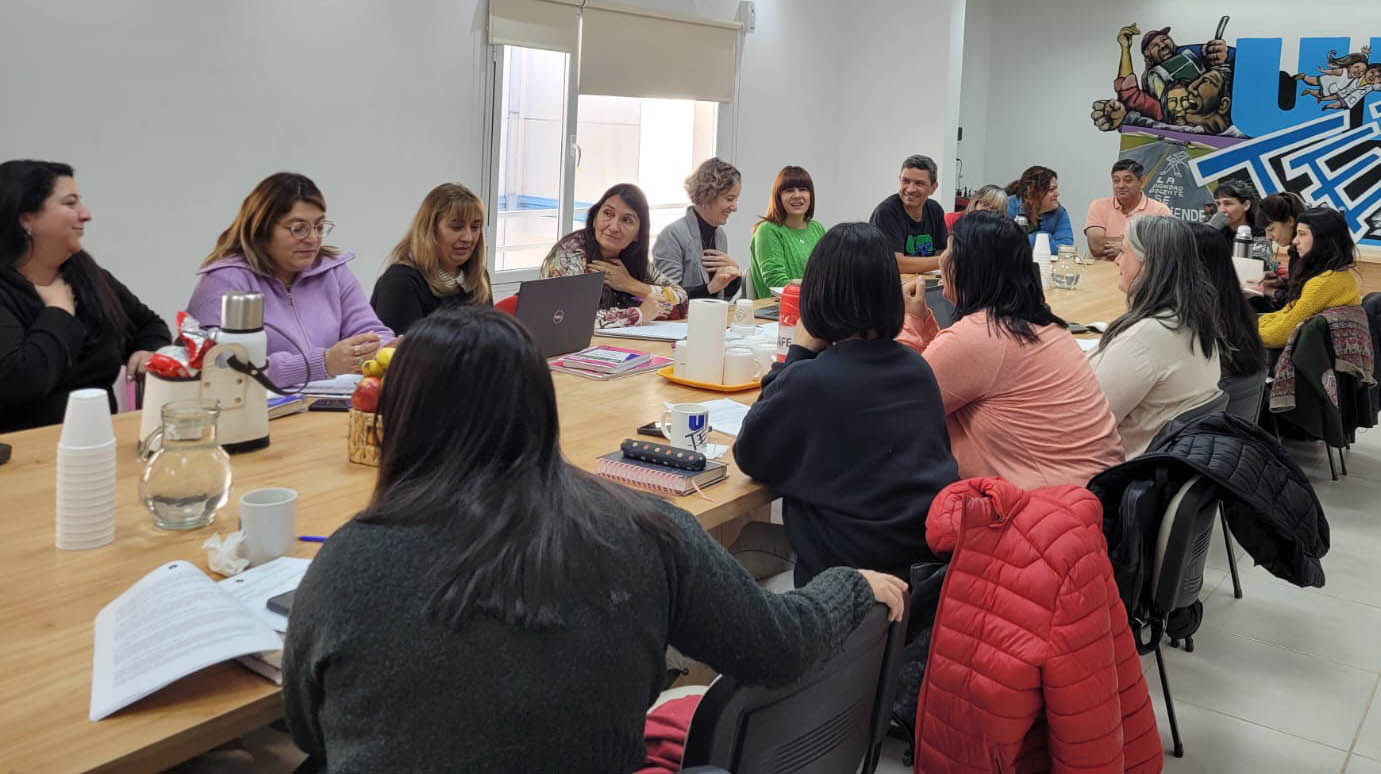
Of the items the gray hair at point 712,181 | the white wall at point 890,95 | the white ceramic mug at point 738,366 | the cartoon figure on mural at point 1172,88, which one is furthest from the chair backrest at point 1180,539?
the cartoon figure on mural at point 1172,88

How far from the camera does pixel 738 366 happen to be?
307 cm

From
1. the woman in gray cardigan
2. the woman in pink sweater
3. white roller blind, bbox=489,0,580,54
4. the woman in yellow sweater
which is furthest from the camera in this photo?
white roller blind, bbox=489,0,580,54

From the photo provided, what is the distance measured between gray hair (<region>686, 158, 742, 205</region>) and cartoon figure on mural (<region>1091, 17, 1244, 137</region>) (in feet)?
19.4

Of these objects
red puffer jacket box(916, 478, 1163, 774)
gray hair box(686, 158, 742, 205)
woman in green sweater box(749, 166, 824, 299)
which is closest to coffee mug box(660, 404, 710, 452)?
red puffer jacket box(916, 478, 1163, 774)

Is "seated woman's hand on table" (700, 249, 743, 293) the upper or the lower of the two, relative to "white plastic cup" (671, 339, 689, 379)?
upper

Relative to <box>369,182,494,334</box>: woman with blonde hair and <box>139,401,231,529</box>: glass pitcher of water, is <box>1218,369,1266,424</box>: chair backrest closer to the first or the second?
<box>369,182,494,334</box>: woman with blonde hair

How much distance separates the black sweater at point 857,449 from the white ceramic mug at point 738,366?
0.81 metres

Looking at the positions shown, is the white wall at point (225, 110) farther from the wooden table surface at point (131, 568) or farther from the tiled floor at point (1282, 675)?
the tiled floor at point (1282, 675)

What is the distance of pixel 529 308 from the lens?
10.2 ft

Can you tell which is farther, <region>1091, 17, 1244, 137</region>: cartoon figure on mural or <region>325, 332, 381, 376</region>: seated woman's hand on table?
<region>1091, 17, 1244, 137</region>: cartoon figure on mural

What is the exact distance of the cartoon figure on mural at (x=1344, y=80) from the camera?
862cm

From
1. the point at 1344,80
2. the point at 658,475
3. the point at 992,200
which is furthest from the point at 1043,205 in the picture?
the point at 658,475

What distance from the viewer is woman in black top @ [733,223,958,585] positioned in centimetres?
218

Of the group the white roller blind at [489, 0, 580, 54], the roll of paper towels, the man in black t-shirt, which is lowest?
the roll of paper towels
